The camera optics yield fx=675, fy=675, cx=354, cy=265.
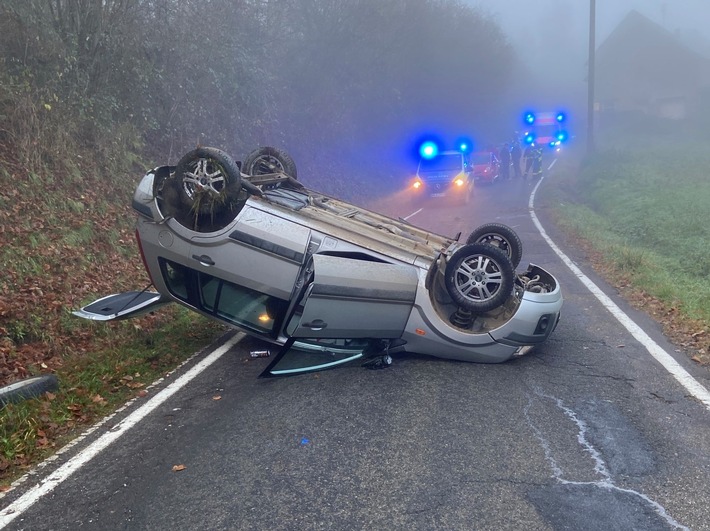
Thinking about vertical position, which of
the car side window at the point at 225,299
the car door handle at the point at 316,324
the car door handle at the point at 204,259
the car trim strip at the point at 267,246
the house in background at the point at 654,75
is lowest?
the car side window at the point at 225,299

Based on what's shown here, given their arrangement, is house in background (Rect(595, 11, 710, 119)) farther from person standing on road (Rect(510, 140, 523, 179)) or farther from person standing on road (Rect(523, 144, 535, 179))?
person standing on road (Rect(523, 144, 535, 179))

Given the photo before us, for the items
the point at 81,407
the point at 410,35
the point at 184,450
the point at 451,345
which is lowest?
the point at 81,407

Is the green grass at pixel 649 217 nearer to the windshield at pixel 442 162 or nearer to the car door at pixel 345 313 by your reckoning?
A: the windshield at pixel 442 162

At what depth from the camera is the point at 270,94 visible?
22125 mm

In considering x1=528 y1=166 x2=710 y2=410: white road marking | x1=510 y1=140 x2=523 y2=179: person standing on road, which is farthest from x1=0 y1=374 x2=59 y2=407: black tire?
x1=510 y1=140 x2=523 y2=179: person standing on road

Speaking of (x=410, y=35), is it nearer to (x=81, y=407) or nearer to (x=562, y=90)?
(x=81, y=407)

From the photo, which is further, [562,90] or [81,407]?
[562,90]

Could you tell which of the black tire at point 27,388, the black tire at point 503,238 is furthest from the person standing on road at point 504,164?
the black tire at point 27,388

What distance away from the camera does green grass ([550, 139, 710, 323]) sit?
33.9 ft

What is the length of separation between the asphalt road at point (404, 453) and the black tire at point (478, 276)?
0.67 m

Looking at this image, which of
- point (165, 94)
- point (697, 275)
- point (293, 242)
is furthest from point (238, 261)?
point (165, 94)

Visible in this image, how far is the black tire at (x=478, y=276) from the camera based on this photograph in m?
6.29

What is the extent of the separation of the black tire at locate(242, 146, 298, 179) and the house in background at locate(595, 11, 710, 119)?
5592cm

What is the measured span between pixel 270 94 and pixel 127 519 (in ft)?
64.2
